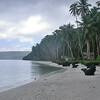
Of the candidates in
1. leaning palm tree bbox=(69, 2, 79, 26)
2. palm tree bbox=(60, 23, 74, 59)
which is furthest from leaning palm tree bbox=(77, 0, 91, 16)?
palm tree bbox=(60, 23, 74, 59)

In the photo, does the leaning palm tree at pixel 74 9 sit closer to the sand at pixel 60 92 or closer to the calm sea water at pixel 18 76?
the calm sea water at pixel 18 76

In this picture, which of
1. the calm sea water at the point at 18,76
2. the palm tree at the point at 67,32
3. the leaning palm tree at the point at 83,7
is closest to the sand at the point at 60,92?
the calm sea water at the point at 18,76

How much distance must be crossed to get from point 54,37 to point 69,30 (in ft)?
91.7

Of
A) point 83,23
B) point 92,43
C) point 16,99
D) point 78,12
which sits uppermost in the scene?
→ point 78,12

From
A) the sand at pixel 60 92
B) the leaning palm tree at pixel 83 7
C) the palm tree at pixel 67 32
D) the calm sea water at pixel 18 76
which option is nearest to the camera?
the sand at pixel 60 92

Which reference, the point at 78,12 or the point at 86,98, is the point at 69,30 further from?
the point at 86,98

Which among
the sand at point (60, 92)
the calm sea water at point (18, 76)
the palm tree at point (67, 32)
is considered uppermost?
the palm tree at point (67, 32)

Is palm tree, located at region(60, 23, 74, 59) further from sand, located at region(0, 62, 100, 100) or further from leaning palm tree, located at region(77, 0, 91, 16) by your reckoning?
sand, located at region(0, 62, 100, 100)

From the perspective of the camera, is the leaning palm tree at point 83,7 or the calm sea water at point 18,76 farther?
the leaning palm tree at point 83,7

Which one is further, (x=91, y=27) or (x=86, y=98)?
(x=91, y=27)

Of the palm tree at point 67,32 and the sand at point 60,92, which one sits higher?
the palm tree at point 67,32

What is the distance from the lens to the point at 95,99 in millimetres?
7375

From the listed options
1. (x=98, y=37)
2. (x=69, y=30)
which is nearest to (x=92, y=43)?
(x=98, y=37)

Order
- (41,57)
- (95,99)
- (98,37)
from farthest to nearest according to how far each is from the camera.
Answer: (41,57)
(98,37)
(95,99)
